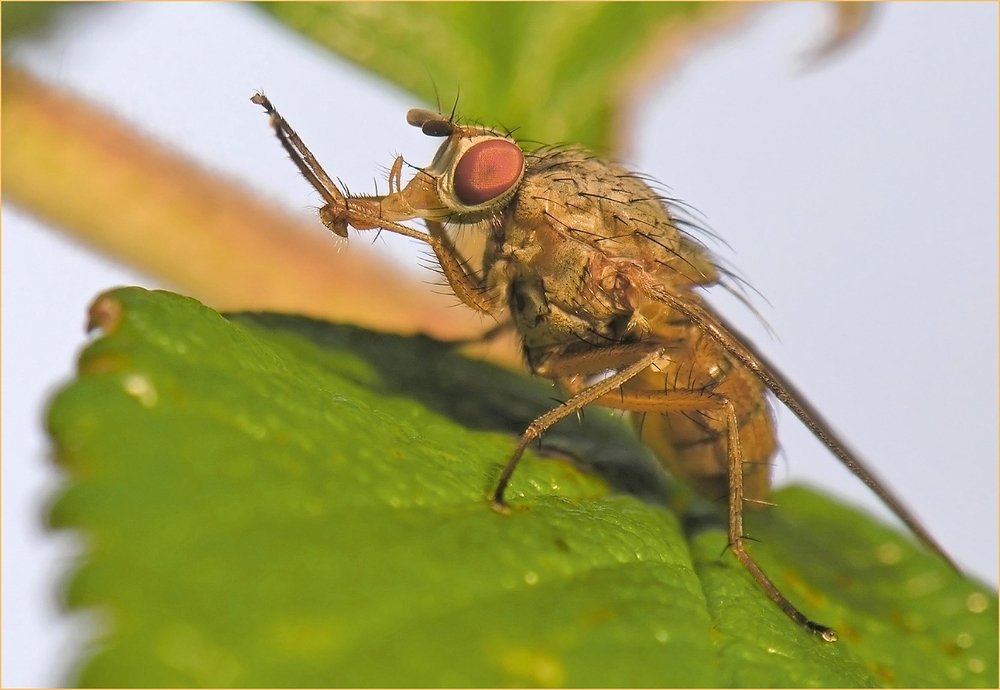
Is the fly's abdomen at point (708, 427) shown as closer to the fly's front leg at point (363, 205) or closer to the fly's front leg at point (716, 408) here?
the fly's front leg at point (716, 408)

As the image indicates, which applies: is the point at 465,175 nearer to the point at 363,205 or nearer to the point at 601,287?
the point at 363,205

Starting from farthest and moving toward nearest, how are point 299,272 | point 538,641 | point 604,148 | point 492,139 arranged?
point 604,148 < point 299,272 < point 492,139 < point 538,641

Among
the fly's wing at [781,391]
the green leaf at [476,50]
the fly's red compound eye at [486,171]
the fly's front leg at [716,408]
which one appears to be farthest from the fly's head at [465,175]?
the green leaf at [476,50]

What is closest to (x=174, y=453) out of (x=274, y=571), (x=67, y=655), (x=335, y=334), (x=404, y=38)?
(x=274, y=571)

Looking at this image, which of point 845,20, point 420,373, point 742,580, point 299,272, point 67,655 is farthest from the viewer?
point 845,20

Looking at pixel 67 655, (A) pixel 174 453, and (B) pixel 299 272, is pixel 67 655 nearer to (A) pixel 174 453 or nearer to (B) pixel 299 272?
(A) pixel 174 453

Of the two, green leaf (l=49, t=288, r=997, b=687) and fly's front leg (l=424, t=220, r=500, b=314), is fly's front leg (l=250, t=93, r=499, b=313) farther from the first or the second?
green leaf (l=49, t=288, r=997, b=687)
